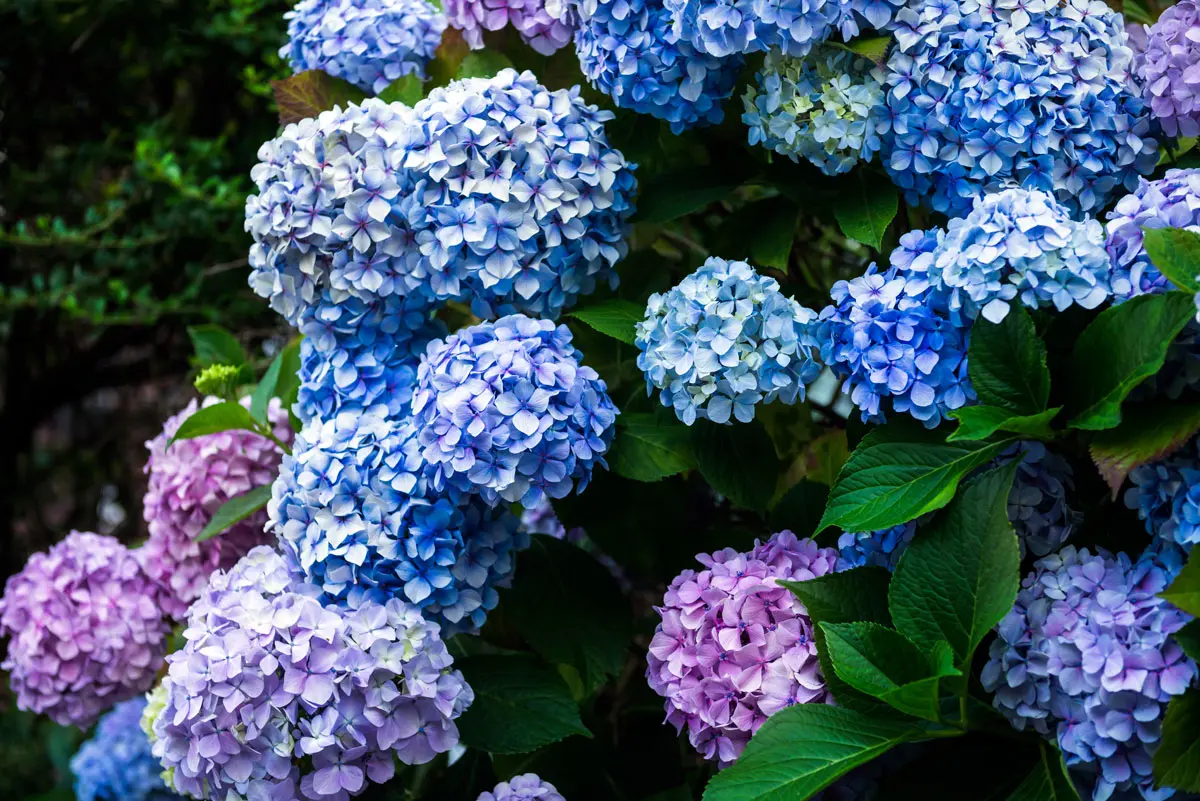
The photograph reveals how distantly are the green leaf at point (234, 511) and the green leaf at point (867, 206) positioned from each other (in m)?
0.60

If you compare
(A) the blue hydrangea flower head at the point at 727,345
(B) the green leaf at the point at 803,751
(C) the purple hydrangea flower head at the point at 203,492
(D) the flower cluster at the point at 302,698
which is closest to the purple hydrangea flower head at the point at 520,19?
(A) the blue hydrangea flower head at the point at 727,345

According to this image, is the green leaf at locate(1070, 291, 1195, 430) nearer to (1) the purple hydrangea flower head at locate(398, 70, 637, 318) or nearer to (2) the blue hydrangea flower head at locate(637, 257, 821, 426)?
(2) the blue hydrangea flower head at locate(637, 257, 821, 426)

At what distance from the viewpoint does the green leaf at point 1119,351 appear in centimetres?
78

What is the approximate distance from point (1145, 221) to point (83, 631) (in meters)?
1.10

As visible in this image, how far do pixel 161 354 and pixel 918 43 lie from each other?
1.47 meters

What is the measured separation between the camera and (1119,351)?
82 centimetres

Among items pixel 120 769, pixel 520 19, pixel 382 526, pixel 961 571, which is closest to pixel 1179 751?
pixel 961 571

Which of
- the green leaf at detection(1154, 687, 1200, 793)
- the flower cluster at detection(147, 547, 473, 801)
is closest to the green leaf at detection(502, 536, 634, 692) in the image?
the flower cluster at detection(147, 547, 473, 801)

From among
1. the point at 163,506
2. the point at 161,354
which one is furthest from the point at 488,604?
the point at 161,354

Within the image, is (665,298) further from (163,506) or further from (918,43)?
(163,506)

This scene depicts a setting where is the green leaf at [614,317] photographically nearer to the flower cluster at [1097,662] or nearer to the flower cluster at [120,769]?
the flower cluster at [1097,662]

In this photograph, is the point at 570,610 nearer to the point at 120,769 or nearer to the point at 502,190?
the point at 502,190

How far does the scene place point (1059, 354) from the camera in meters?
0.92

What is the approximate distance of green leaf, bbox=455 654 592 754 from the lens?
1003 mm
